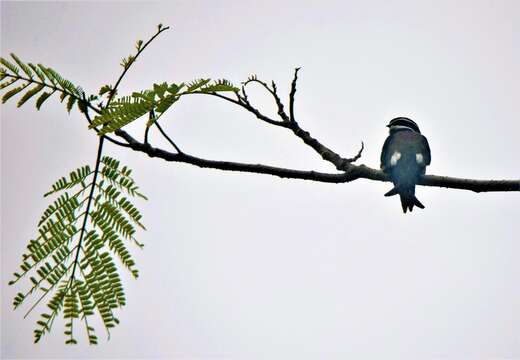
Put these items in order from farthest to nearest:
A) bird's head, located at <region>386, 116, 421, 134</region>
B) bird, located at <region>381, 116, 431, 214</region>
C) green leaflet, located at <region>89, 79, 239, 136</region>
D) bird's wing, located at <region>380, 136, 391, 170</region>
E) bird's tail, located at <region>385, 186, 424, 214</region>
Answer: bird's head, located at <region>386, 116, 421, 134</region>
bird's wing, located at <region>380, 136, 391, 170</region>
bird's tail, located at <region>385, 186, 424, 214</region>
bird, located at <region>381, 116, 431, 214</region>
green leaflet, located at <region>89, 79, 239, 136</region>

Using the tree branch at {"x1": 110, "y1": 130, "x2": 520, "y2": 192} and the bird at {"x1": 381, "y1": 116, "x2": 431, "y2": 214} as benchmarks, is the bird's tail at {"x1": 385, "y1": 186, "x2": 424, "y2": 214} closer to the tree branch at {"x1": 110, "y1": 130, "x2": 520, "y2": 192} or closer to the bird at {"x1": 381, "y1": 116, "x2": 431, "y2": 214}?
the bird at {"x1": 381, "y1": 116, "x2": 431, "y2": 214}

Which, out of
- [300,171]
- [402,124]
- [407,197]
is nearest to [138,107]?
[300,171]

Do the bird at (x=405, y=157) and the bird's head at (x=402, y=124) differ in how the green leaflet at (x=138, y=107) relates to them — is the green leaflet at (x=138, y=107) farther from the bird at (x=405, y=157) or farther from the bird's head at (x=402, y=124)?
the bird's head at (x=402, y=124)

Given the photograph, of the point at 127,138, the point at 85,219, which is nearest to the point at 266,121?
the point at 127,138

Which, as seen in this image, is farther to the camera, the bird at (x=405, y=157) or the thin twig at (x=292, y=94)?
the bird at (x=405, y=157)

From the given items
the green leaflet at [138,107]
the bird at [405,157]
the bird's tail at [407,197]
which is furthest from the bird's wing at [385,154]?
the green leaflet at [138,107]

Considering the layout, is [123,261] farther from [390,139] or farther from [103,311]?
[390,139]

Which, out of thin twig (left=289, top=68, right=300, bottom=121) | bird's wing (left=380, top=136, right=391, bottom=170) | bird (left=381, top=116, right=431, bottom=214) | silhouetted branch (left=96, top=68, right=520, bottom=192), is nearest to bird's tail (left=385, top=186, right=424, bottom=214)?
bird (left=381, top=116, right=431, bottom=214)

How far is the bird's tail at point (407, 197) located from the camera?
17.3 feet

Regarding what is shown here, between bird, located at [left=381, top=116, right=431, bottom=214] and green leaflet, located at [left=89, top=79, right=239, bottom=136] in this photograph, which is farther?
bird, located at [left=381, top=116, right=431, bottom=214]

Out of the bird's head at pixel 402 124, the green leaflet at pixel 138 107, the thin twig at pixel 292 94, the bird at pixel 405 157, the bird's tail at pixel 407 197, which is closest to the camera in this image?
the green leaflet at pixel 138 107

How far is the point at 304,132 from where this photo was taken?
3721 mm

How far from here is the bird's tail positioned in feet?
17.3

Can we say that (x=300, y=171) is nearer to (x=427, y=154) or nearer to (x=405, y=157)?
(x=405, y=157)
